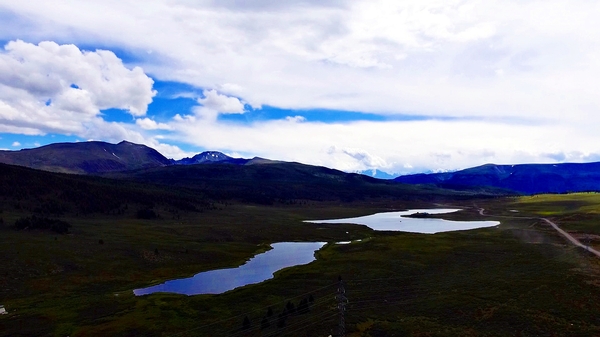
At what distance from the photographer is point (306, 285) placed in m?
73.8

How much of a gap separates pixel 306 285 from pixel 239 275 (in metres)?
18.1

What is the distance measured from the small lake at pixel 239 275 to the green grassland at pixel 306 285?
3924 millimetres

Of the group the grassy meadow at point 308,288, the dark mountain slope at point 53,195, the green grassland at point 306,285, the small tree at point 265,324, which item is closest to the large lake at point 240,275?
the grassy meadow at point 308,288

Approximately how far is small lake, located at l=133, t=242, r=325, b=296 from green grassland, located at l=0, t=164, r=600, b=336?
3924 mm

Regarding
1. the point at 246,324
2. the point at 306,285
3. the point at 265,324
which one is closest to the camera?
the point at 265,324

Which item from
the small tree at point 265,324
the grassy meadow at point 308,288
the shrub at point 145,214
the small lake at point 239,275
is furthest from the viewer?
the shrub at point 145,214

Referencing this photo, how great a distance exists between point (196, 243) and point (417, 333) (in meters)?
80.5

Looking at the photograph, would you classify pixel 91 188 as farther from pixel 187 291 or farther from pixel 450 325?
pixel 450 325

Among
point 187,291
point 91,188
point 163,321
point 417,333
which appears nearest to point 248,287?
point 187,291

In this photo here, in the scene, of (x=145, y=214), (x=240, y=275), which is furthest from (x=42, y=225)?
(x=240, y=275)

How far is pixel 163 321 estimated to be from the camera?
5547 centimetres

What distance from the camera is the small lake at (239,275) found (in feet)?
244

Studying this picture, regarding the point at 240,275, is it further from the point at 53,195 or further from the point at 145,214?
the point at 53,195

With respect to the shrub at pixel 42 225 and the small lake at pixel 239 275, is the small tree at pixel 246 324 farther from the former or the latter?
the shrub at pixel 42 225
